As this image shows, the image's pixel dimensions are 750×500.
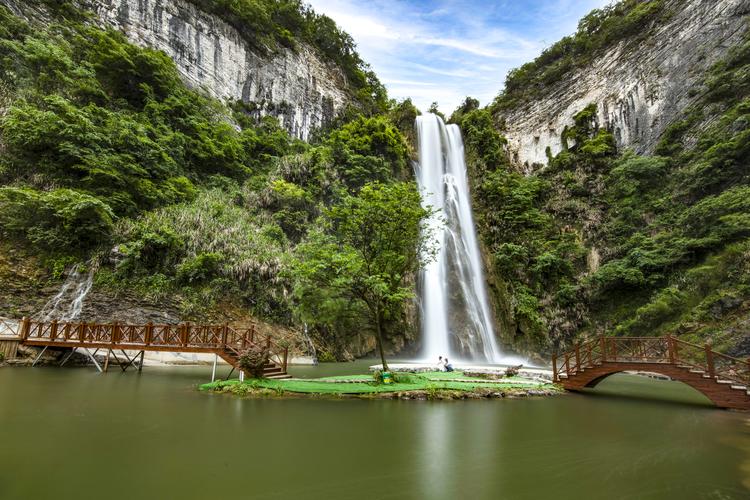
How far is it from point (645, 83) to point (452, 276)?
1990cm

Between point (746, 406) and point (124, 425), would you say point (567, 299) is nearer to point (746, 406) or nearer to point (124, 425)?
point (746, 406)

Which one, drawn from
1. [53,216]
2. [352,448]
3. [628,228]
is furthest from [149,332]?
[628,228]

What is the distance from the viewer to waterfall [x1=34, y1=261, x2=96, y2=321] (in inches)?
596

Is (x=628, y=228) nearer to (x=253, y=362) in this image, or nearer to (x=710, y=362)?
(x=710, y=362)

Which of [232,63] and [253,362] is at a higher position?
[232,63]

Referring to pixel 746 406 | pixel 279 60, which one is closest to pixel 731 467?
pixel 746 406

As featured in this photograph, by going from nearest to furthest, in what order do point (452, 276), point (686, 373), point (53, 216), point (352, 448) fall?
point (352, 448)
point (686, 373)
point (53, 216)
point (452, 276)

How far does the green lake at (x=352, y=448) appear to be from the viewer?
4.23 meters

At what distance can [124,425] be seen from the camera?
638cm

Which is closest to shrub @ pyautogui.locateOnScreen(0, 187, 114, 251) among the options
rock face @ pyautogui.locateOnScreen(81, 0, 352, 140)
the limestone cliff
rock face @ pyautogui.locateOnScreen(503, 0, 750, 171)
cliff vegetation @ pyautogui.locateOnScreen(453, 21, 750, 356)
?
rock face @ pyautogui.locateOnScreen(81, 0, 352, 140)

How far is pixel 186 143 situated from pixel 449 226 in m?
18.7

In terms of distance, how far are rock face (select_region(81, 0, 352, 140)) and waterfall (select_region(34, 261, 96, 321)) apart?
62.2 ft

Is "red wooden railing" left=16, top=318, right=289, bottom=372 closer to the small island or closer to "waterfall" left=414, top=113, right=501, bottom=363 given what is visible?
the small island

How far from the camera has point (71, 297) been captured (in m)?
15.8
